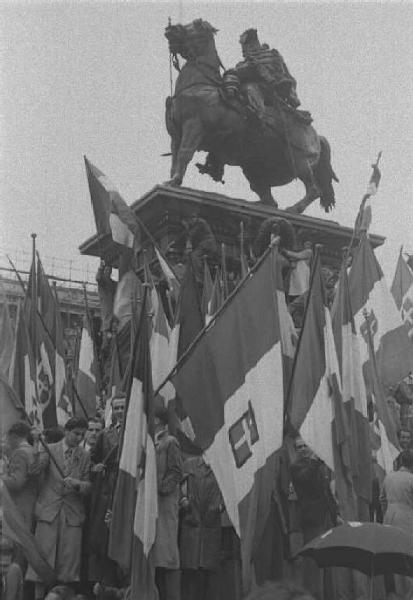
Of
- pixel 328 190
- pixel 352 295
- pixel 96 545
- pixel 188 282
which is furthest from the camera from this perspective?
pixel 328 190

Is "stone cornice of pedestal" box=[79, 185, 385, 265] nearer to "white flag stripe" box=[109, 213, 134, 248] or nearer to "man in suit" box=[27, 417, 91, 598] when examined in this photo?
"white flag stripe" box=[109, 213, 134, 248]

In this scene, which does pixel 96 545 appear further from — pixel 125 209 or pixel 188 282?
pixel 125 209

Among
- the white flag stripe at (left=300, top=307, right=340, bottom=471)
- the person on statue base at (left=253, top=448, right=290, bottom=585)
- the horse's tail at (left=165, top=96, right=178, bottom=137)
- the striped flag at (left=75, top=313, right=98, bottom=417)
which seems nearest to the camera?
the person on statue base at (left=253, top=448, right=290, bottom=585)

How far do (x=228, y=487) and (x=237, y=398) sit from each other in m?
0.63

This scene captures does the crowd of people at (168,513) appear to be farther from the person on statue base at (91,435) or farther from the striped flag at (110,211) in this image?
the striped flag at (110,211)

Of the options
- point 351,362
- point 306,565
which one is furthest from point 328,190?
point 306,565

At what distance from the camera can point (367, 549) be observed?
18.2 feet

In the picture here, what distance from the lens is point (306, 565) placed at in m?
7.72

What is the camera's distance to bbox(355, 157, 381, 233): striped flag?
13.0 metres

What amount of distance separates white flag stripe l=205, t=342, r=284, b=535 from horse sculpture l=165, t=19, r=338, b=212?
952 centimetres

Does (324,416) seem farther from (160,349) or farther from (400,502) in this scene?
(160,349)

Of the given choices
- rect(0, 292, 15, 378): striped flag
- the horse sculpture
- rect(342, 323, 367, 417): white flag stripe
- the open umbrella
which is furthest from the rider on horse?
the open umbrella

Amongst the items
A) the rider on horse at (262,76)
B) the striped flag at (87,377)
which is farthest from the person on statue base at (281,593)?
the rider on horse at (262,76)

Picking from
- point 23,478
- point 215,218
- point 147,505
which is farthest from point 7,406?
point 215,218
